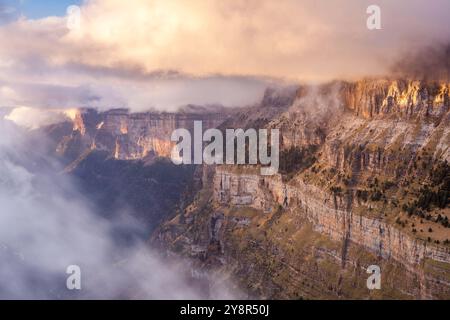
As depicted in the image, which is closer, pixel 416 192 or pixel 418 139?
pixel 416 192
